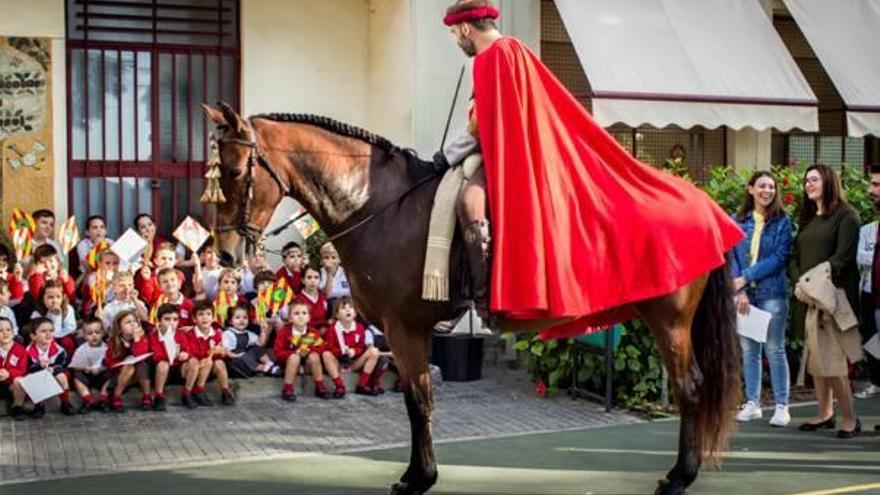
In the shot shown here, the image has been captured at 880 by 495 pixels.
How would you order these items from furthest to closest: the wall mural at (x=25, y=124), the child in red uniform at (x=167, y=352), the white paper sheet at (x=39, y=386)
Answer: the wall mural at (x=25, y=124)
the child in red uniform at (x=167, y=352)
the white paper sheet at (x=39, y=386)

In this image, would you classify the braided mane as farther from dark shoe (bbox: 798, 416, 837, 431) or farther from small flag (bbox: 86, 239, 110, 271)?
small flag (bbox: 86, 239, 110, 271)

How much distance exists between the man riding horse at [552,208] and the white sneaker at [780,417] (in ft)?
9.28

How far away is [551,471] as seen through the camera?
7504 mm

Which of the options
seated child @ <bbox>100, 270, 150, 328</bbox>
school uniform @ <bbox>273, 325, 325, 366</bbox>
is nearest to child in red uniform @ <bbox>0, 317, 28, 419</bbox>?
seated child @ <bbox>100, 270, 150, 328</bbox>

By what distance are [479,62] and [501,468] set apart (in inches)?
114

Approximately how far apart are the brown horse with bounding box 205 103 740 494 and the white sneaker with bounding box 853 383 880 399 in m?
4.44

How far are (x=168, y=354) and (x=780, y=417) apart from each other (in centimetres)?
517

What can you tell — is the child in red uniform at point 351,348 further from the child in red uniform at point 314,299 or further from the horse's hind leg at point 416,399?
the horse's hind leg at point 416,399

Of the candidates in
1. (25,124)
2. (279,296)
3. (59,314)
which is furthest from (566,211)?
(25,124)

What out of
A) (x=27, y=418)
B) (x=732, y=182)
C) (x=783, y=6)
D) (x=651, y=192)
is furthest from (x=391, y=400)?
(x=783, y=6)

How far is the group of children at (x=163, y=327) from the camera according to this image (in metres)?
9.76

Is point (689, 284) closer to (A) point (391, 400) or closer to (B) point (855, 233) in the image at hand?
(B) point (855, 233)

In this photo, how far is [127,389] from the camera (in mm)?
9953

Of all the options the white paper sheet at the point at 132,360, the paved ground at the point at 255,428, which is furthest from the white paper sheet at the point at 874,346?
the white paper sheet at the point at 132,360
